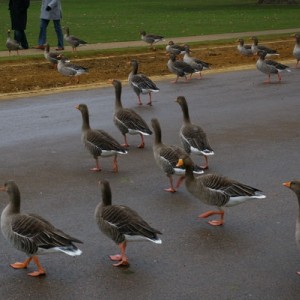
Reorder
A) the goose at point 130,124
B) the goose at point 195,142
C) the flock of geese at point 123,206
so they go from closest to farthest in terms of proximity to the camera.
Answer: the flock of geese at point 123,206, the goose at point 195,142, the goose at point 130,124

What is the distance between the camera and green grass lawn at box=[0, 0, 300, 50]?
32562 millimetres

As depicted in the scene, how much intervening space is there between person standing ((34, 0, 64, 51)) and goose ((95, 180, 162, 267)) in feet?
63.1

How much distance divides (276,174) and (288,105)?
5689 millimetres

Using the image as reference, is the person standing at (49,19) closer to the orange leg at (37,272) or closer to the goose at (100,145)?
the goose at (100,145)

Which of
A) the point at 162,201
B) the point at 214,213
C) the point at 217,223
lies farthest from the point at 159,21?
the point at 217,223

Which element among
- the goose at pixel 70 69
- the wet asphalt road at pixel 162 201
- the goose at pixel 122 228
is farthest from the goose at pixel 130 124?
the goose at pixel 70 69

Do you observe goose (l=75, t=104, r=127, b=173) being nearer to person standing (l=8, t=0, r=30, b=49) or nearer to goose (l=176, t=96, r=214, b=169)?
goose (l=176, t=96, r=214, b=169)

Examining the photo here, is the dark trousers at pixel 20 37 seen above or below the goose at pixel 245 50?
above

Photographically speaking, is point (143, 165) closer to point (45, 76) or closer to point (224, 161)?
point (224, 161)

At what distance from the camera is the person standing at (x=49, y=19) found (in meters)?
26.5

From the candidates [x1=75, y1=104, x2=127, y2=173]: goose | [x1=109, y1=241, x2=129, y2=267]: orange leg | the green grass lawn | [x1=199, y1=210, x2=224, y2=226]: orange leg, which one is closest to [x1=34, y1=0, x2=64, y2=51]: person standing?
the green grass lawn

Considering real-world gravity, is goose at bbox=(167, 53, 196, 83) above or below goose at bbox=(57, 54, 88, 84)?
below

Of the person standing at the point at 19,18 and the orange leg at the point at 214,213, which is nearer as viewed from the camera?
the orange leg at the point at 214,213

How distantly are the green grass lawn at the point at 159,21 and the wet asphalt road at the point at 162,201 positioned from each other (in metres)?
13.2
